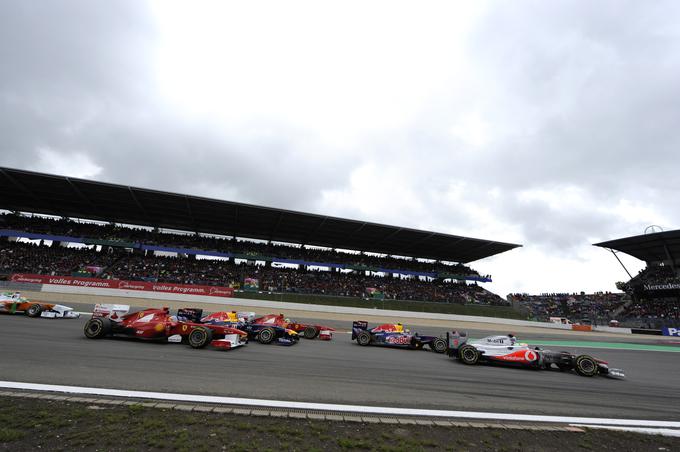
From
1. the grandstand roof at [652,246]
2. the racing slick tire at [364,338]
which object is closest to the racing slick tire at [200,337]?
the racing slick tire at [364,338]

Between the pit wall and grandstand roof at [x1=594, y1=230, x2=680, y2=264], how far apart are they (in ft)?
55.2

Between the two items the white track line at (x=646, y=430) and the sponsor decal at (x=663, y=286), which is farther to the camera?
the sponsor decal at (x=663, y=286)

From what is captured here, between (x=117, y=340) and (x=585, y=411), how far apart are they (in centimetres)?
1251

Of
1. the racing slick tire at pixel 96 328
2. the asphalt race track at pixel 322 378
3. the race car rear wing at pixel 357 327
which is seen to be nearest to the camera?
the asphalt race track at pixel 322 378

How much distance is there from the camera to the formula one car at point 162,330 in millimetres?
10211

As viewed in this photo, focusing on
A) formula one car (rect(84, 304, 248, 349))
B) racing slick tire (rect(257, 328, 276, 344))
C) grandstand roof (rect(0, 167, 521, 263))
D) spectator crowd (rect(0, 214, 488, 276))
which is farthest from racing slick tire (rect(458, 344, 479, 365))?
spectator crowd (rect(0, 214, 488, 276))

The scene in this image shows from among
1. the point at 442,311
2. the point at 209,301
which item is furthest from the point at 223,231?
the point at 442,311

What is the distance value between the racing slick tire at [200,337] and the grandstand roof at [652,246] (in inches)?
2202

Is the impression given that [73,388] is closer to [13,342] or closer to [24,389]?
[24,389]

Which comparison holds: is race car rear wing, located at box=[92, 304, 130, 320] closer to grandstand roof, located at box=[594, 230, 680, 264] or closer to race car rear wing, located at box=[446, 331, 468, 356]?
race car rear wing, located at box=[446, 331, 468, 356]

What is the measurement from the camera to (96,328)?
10.2m

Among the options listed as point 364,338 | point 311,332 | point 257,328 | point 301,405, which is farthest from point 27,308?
point 301,405

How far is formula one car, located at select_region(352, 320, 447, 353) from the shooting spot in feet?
45.8

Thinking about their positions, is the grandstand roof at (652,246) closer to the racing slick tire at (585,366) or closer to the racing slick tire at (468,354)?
the racing slick tire at (585,366)
